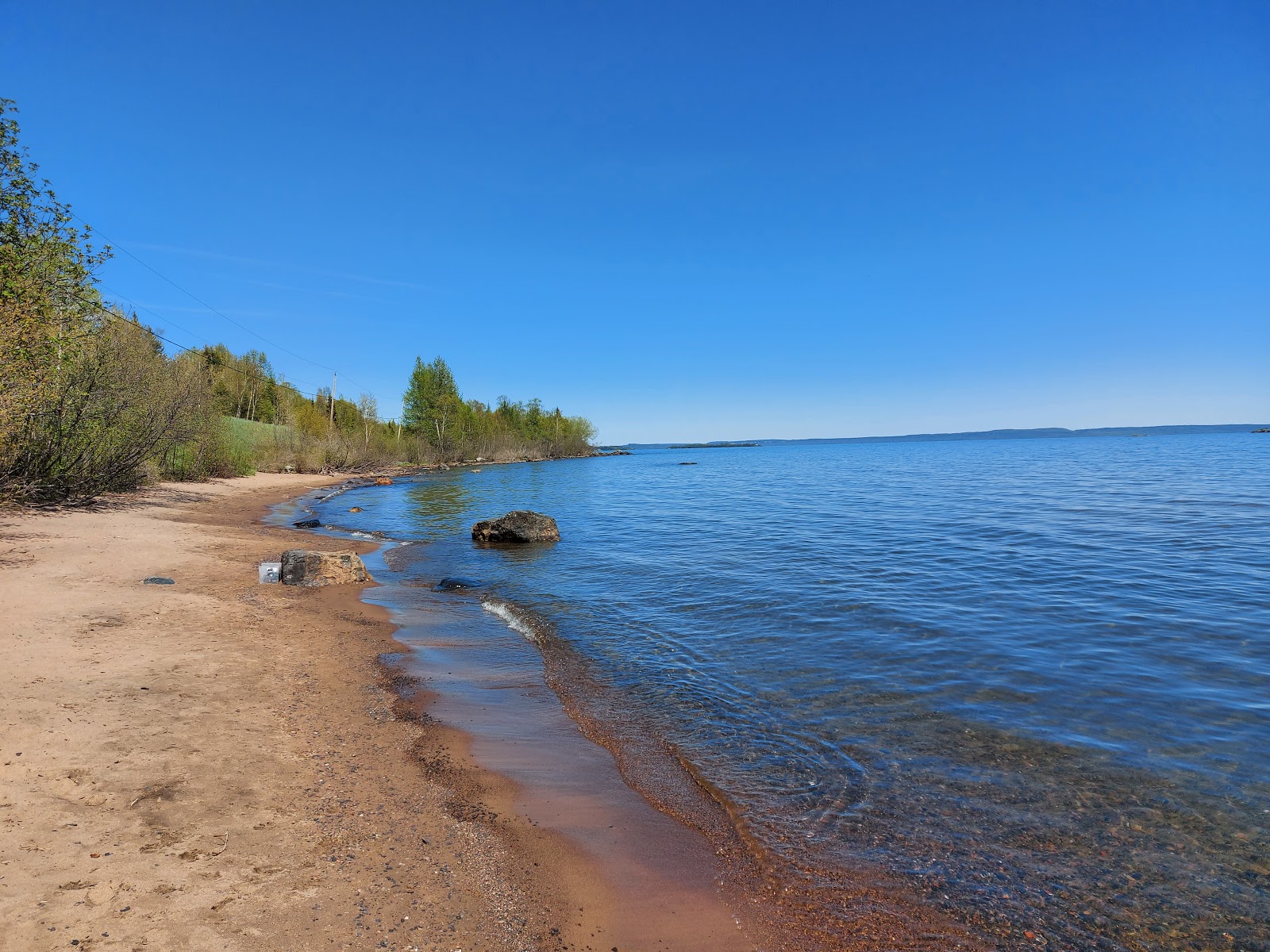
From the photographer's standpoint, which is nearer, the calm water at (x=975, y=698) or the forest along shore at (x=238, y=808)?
the forest along shore at (x=238, y=808)

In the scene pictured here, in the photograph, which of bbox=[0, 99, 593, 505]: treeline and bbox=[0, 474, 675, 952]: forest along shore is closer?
bbox=[0, 474, 675, 952]: forest along shore

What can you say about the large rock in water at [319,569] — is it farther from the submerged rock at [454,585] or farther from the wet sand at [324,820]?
the wet sand at [324,820]

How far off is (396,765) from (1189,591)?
49.7 feet

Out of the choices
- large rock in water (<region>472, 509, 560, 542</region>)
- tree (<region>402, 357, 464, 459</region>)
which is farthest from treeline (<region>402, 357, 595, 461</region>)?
large rock in water (<region>472, 509, 560, 542</region>)

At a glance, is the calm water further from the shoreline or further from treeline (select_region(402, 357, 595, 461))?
treeline (select_region(402, 357, 595, 461))

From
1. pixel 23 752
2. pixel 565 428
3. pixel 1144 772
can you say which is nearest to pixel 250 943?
pixel 23 752

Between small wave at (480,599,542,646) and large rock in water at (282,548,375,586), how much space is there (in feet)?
11.2

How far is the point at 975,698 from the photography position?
25.2ft

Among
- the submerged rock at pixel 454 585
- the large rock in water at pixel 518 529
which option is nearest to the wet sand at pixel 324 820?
the submerged rock at pixel 454 585

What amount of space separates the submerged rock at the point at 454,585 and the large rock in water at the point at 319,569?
1782 mm

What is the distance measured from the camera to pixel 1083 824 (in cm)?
510

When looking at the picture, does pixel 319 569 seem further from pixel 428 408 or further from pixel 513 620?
pixel 428 408

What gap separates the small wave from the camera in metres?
10.8

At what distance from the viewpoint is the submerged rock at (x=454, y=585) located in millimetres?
14570
